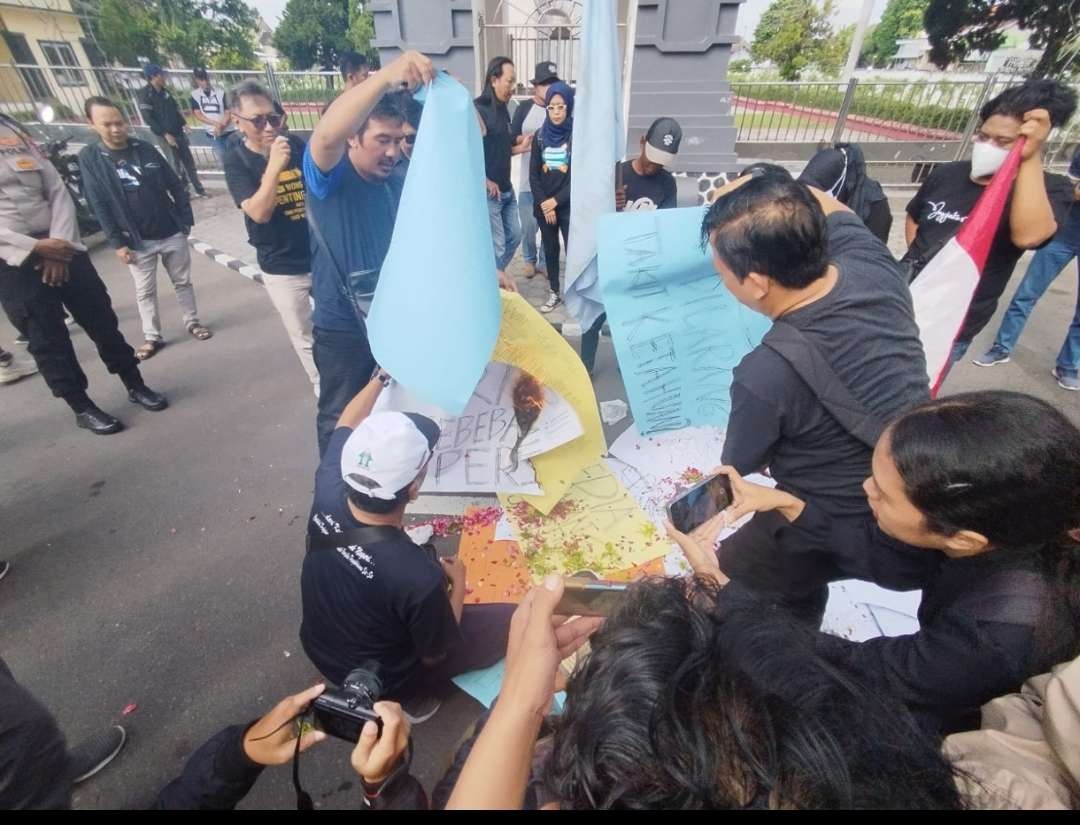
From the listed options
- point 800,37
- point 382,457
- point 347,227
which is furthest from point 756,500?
point 800,37

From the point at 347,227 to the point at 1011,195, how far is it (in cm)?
292

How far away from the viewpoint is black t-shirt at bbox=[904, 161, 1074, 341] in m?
2.58

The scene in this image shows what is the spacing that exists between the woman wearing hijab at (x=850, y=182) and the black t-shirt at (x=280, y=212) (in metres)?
2.87

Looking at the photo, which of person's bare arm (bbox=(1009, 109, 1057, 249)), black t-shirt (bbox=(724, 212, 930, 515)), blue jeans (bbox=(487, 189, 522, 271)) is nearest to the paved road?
black t-shirt (bbox=(724, 212, 930, 515))

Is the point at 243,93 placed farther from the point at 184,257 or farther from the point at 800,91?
the point at 800,91

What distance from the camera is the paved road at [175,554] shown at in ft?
6.72

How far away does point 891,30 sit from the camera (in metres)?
37.0

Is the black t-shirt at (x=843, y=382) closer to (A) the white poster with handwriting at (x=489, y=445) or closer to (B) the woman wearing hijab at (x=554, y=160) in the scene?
(A) the white poster with handwriting at (x=489, y=445)

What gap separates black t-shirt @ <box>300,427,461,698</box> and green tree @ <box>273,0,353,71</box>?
40.1 meters

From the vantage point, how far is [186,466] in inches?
132

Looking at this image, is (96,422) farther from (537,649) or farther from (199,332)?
(537,649)

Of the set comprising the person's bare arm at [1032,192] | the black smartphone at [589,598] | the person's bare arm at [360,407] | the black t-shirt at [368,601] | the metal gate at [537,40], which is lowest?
the black t-shirt at [368,601]

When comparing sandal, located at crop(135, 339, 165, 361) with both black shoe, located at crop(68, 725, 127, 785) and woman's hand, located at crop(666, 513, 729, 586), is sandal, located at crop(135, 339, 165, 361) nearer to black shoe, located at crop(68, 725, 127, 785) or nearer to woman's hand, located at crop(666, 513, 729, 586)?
black shoe, located at crop(68, 725, 127, 785)

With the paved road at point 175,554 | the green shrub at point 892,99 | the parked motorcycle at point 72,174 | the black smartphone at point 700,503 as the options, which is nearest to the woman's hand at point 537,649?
the black smartphone at point 700,503
